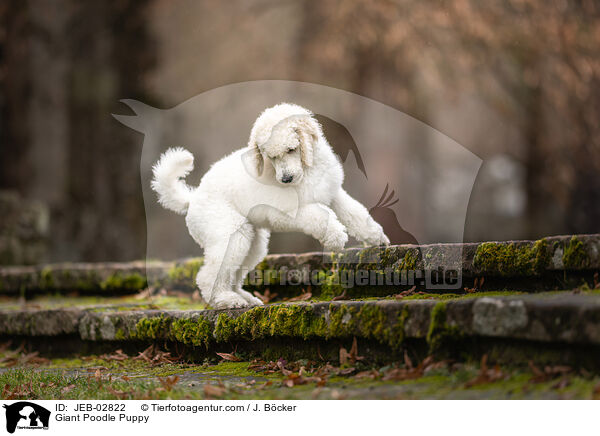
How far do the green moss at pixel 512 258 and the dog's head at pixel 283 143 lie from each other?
1233mm

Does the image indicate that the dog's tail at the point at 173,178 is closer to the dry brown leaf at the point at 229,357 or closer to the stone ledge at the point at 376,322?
the stone ledge at the point at 376,322

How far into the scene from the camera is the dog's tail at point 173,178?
173 inches

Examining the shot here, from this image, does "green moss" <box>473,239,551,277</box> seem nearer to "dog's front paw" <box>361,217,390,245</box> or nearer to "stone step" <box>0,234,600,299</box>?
"stone step" <box>0,234,600,299</box>

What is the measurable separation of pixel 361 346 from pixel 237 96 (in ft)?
27.4

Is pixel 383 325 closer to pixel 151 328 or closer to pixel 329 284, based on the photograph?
pixel 329 284

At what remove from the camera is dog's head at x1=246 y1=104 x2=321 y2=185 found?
3.86 metres

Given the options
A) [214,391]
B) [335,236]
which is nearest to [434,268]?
[335,236]

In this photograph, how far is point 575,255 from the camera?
2924mm

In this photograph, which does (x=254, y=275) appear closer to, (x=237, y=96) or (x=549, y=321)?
(x=549, y=321)

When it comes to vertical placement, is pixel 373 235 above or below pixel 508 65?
below

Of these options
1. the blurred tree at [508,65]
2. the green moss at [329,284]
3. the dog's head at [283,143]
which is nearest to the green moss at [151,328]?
the green moss at [329,284]

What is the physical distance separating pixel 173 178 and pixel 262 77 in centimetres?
778
